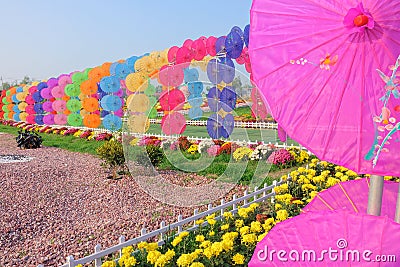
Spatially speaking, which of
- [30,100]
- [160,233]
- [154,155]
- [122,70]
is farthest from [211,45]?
[30,100]

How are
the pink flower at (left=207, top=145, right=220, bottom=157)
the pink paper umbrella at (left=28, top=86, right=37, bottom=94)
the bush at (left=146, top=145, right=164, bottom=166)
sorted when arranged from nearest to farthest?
the bush at (left=146, top=145, right=164, bottom=166) < the pink flower at (left=207, top=145, right=220, bottom=157) < the pink paper umbrella at (left=28, top=86, right=37, bottom=94)

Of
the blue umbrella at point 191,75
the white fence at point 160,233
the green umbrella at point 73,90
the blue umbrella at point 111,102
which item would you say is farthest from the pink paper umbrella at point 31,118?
the white fence at point 160,233

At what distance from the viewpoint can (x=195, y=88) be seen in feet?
20.6

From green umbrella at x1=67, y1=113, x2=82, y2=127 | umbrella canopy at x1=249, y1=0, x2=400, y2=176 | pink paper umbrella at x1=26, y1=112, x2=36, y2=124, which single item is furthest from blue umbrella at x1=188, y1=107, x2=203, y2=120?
pink paper umbrella at x1=26, y1=112, x2=36, y2=124

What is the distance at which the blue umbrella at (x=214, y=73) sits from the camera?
5725 millimetres

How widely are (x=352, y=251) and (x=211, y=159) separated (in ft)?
23.6

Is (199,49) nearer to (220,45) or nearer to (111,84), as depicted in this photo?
(220,45)

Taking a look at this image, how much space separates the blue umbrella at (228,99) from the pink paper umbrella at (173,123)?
829 millimetres

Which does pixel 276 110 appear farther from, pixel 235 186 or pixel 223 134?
pixel 223 134

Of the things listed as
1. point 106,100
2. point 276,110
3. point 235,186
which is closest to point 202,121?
point 106,100

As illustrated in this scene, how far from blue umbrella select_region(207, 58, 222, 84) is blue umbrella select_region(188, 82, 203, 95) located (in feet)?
0.83

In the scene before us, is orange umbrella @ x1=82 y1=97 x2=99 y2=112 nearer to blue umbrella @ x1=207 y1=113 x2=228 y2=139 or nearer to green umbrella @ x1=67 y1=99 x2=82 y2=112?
green umbrella @ x1=67 y1=99 x2=82 y2=112

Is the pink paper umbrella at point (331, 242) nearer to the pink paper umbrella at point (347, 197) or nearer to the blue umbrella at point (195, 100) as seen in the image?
the pink paper umbrella at point (347, 197)

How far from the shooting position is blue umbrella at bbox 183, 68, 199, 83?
541 cm
